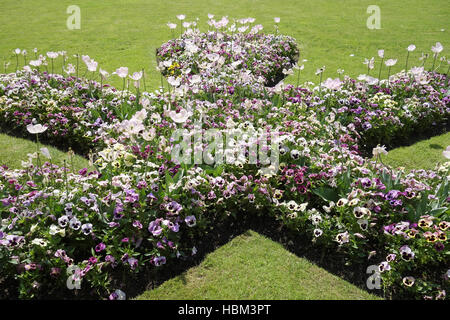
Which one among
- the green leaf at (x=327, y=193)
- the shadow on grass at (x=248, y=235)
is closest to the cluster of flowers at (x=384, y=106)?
the green leaf at (x=327, y=193)

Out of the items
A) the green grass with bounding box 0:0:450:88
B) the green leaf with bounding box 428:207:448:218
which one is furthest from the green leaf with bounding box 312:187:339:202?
the green grass with bounding box 0:0:450:88

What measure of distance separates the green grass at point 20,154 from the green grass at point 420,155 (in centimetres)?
442

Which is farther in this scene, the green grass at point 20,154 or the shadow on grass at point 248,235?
the green grass at point 20,154

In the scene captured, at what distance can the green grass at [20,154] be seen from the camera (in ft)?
18.0

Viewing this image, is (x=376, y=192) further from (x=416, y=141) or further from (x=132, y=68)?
(x=132, y=68)

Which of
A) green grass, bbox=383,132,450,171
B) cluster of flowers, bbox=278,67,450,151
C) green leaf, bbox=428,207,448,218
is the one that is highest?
cluster of flowers, bbox=278,67,450,151

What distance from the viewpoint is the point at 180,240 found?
4074 mm

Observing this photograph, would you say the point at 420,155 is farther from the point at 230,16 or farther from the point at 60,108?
the point at 230,16

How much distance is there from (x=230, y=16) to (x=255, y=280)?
1124 cm

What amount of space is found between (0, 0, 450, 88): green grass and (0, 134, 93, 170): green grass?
106 inches

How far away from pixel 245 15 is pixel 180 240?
11261mm

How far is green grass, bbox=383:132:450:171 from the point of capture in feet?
18.5

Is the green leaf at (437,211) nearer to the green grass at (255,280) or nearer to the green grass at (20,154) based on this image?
the green grass at (255,280)

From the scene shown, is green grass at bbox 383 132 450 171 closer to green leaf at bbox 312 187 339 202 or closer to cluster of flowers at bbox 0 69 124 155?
green leaf at bbox 312 187 339 202
